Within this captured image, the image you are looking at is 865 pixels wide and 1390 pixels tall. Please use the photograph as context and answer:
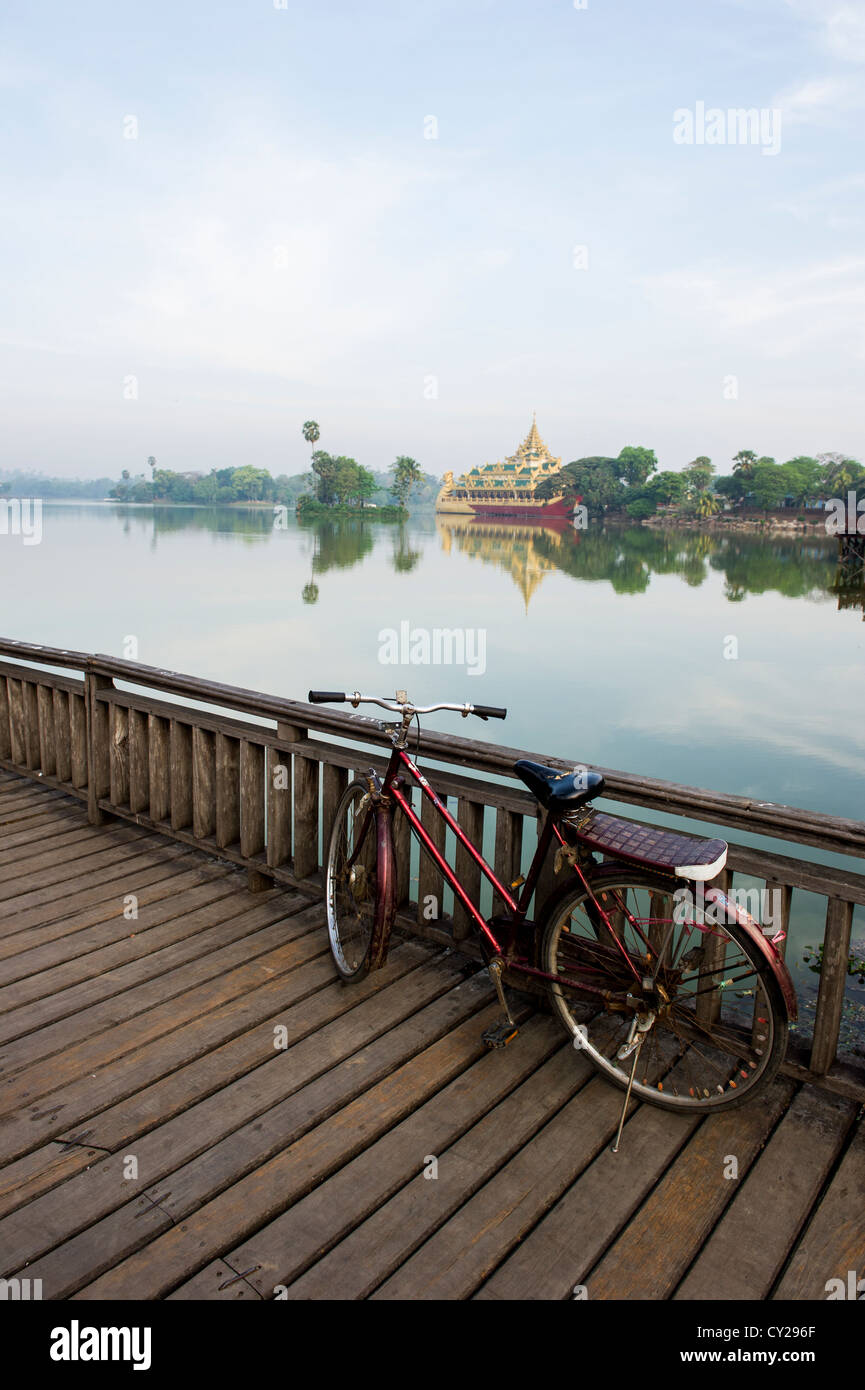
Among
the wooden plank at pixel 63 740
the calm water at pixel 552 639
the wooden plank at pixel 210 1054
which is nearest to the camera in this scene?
the wooden plank at pixel 210 1054

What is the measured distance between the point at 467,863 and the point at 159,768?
6.24 ft

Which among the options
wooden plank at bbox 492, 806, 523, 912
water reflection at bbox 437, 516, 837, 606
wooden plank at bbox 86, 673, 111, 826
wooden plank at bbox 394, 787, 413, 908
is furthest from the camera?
water reflection at bbox 437, 516, 837, 606

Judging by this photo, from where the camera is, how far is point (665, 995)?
254 centimetres

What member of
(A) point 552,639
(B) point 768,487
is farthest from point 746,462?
(A) point 552,639

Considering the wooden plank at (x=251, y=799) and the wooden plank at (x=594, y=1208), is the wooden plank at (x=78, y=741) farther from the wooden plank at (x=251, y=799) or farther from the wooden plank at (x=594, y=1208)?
the wooden plank at (x=594, y=1208)

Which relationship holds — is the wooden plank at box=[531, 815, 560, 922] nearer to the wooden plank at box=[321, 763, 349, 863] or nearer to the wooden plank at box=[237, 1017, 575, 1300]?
the wooden plank at box=[237, 1017, 575, 1300]

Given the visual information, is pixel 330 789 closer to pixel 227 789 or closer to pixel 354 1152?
pixel 227 789

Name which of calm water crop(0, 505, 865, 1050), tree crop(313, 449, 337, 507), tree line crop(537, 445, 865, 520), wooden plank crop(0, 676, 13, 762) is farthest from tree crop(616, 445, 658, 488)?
wooden plank crop(0, 676, 13, 762)

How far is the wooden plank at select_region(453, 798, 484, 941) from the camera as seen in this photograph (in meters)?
3.24

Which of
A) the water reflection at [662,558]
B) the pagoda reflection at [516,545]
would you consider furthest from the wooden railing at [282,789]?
the water reflection at [662,558]

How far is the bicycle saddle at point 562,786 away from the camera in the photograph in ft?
8.48

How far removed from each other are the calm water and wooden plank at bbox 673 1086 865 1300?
5.99 metres

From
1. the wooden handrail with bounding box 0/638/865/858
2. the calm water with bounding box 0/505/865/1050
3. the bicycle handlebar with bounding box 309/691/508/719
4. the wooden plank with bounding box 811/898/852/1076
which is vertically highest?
the bicycle handlebar with bounding box 309/691/508/719
